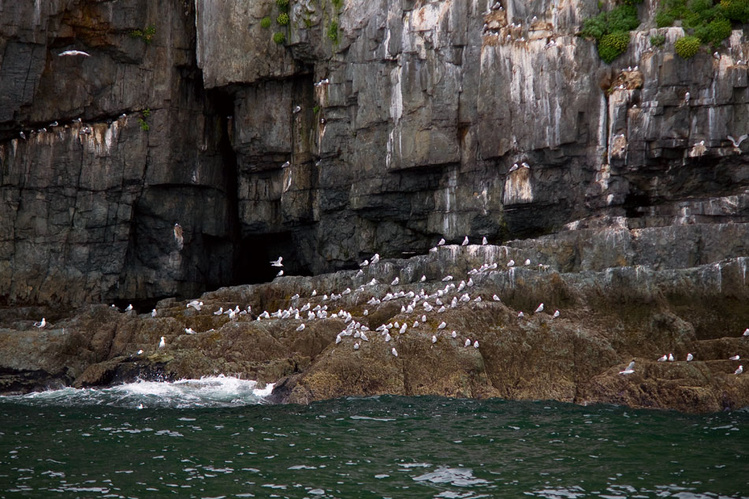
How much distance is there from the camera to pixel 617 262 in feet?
90.5

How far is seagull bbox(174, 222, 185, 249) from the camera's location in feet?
132

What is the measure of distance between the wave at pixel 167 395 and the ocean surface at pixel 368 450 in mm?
132

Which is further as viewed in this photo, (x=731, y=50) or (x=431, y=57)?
(x=431, y=57)

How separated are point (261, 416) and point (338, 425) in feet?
7.56

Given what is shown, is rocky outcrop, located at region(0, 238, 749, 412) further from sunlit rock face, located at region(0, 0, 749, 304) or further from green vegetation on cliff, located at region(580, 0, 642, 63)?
green vegetation on cliff, located at region(580, 0, 642, 63)

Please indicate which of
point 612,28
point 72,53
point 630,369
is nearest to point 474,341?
point 630,369

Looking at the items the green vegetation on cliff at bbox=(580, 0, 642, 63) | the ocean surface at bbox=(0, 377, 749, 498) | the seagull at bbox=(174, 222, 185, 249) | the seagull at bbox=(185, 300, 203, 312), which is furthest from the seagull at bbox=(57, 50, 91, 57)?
the green vegetation on cliff at bbox=(580, 0, 642, 63)

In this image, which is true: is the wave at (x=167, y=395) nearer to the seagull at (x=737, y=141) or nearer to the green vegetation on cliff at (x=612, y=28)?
the green vegetation on cliff at (x=612, y=28)

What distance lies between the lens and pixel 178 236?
40.3m

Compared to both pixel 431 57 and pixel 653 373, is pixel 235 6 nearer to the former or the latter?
pixel 431 57

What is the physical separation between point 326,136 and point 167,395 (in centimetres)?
1761

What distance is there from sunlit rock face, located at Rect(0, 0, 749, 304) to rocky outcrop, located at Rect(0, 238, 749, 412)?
13.3ft

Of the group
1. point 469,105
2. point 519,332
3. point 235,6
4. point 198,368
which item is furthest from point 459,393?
point 235,6

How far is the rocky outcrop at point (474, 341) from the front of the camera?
71.4ft
